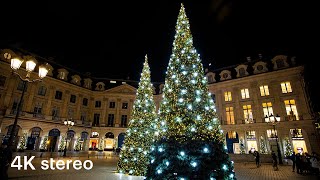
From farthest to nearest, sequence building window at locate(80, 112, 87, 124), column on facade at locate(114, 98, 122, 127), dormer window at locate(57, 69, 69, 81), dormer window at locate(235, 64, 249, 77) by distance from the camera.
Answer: column on facade at locate(114, 98, 122, 127)
building window at locate(80, 112, 87, 124)
dormer window at locate(57, 69, 69, 81)
dormer window at locate(235, 64, 249, 77)

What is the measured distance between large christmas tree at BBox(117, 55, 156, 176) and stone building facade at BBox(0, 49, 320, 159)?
14.9 m

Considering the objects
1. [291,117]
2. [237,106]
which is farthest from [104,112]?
[291,117]

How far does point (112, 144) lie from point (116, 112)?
663 centimetres

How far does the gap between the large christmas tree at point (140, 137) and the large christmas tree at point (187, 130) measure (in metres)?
3.99

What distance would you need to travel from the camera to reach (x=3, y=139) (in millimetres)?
23906

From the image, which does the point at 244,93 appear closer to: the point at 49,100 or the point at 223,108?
the point at 223,108

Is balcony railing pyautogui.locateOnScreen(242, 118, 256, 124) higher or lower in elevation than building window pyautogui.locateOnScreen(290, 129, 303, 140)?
higher

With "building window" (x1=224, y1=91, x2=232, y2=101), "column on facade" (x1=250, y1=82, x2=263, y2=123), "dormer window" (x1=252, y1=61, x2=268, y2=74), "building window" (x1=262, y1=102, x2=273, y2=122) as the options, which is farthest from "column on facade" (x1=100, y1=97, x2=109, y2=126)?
"building window" (x1=262, y1=102, x2=273, y2=122)

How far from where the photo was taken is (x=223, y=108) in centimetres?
3014

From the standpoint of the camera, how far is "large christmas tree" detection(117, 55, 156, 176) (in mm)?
11242

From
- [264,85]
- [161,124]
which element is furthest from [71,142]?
[264,85]

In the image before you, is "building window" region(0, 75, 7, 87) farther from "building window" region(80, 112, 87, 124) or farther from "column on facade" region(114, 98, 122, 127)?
"column on facade" region(114, 98, 122, 127)

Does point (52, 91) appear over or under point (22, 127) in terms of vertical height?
over

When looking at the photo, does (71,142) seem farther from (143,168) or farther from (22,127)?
(143,168)
